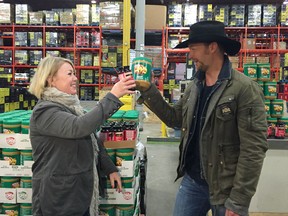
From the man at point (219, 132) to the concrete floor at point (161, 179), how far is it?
1827mm

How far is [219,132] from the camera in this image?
1.64 meters

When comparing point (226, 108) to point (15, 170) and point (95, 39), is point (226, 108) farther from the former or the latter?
point (95, 39)

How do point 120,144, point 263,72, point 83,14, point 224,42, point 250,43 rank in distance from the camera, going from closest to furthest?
1. point 224,42
2. point 120,144
3. point 263,72
4. point 250,43
5. point 83,14

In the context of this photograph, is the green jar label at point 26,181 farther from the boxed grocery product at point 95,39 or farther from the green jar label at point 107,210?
the boxed grocery product at point 95,39

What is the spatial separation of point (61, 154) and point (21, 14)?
35.3 ft

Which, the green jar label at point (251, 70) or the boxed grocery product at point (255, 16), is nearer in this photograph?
the green jar label at point (251, 70)

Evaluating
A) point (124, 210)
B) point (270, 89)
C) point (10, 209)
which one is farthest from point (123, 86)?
point (270, 89)

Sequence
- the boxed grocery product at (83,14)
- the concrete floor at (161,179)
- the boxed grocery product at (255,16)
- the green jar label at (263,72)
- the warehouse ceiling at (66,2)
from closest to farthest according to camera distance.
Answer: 1. the concrete floor at (161,179)
2. the green jar label at (263,72)
3. the boxed grocery product at (255,16)
4. the boxed grocery product at (83,14)
5. the warehouse ceiling at (66,2)

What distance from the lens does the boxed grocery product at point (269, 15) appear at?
10.6m

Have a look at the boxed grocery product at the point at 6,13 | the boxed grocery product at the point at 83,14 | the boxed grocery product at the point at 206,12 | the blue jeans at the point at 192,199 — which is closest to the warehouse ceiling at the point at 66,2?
the boxed grocery product at the point at 206,12

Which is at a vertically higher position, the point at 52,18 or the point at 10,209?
the point at 52,18

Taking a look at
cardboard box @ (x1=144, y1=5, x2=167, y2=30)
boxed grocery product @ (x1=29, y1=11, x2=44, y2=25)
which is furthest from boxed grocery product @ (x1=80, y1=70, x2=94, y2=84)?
cardboard box @ (x1=144, y1=5, x2=167, y2=30)

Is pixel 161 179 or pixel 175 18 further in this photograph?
pixel 175 18

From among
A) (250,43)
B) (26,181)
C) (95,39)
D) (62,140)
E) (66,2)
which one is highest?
(66,2)
